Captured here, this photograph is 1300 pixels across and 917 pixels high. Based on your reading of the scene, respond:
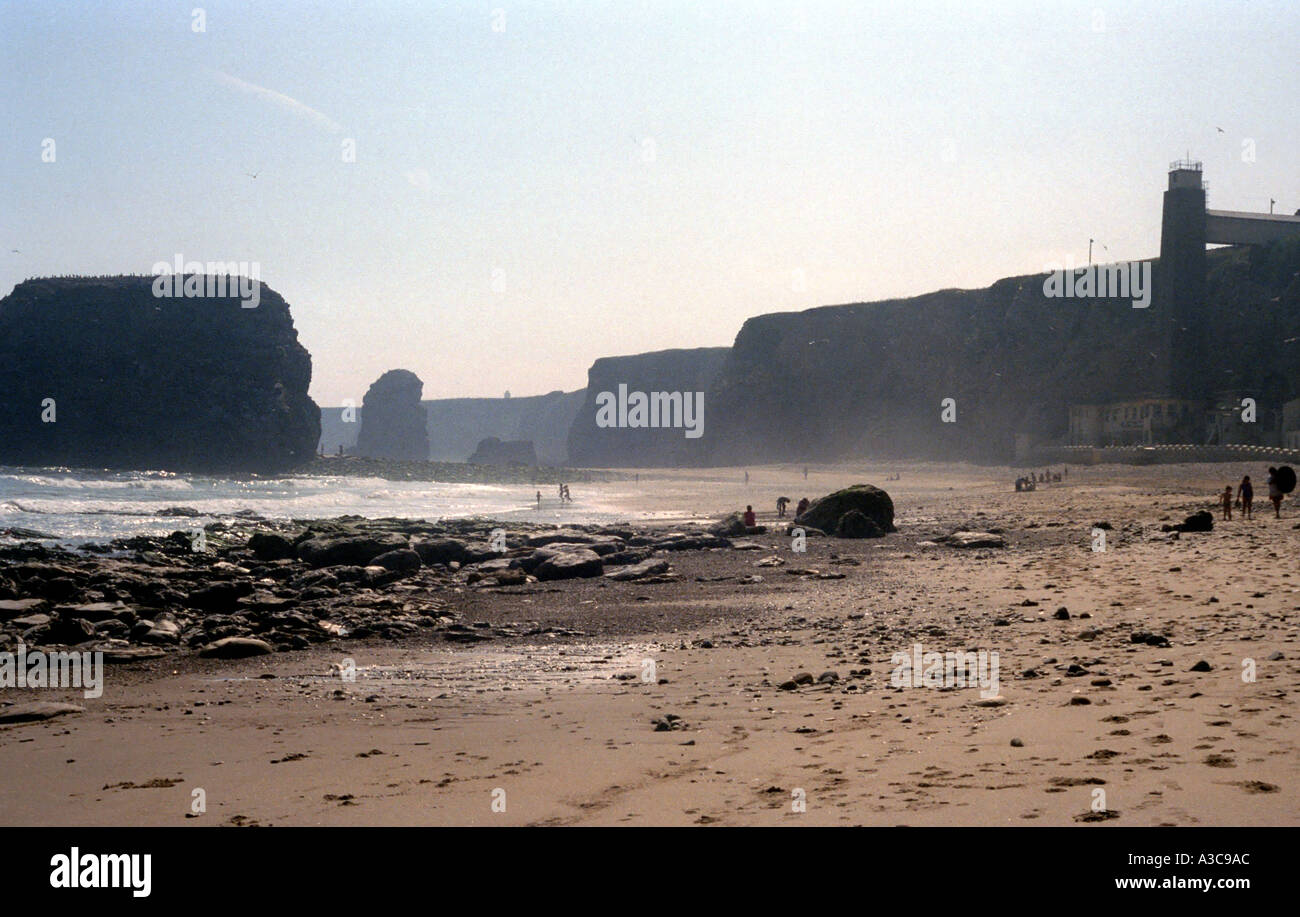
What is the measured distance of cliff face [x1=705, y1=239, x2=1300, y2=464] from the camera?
277 ft

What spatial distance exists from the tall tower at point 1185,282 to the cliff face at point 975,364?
14.5 inches

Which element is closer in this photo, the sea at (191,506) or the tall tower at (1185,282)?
the sea at (191,506)

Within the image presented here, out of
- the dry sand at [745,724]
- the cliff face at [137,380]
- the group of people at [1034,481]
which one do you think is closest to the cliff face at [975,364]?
the group of people at [1034,481]

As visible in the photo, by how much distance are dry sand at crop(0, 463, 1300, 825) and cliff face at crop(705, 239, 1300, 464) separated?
3190 inches

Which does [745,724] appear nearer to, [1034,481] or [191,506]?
[191,506]

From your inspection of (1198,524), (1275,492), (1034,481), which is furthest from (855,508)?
(1034,481)

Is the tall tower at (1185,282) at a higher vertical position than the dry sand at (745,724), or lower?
higher

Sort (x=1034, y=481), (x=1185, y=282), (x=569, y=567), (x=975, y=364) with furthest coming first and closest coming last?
(x=975, y=364) < (x=1185, y=282) < (x=1034, y=481) < (x=569, y=567)

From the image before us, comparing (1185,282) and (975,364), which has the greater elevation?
(1185,282)

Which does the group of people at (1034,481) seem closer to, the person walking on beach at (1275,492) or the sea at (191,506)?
the sea at (191,506)

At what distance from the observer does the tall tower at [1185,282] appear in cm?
8000

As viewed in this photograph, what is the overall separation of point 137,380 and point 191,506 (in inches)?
2206

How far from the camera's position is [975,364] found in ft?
376

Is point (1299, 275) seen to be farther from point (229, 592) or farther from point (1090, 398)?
point (229, 592)
